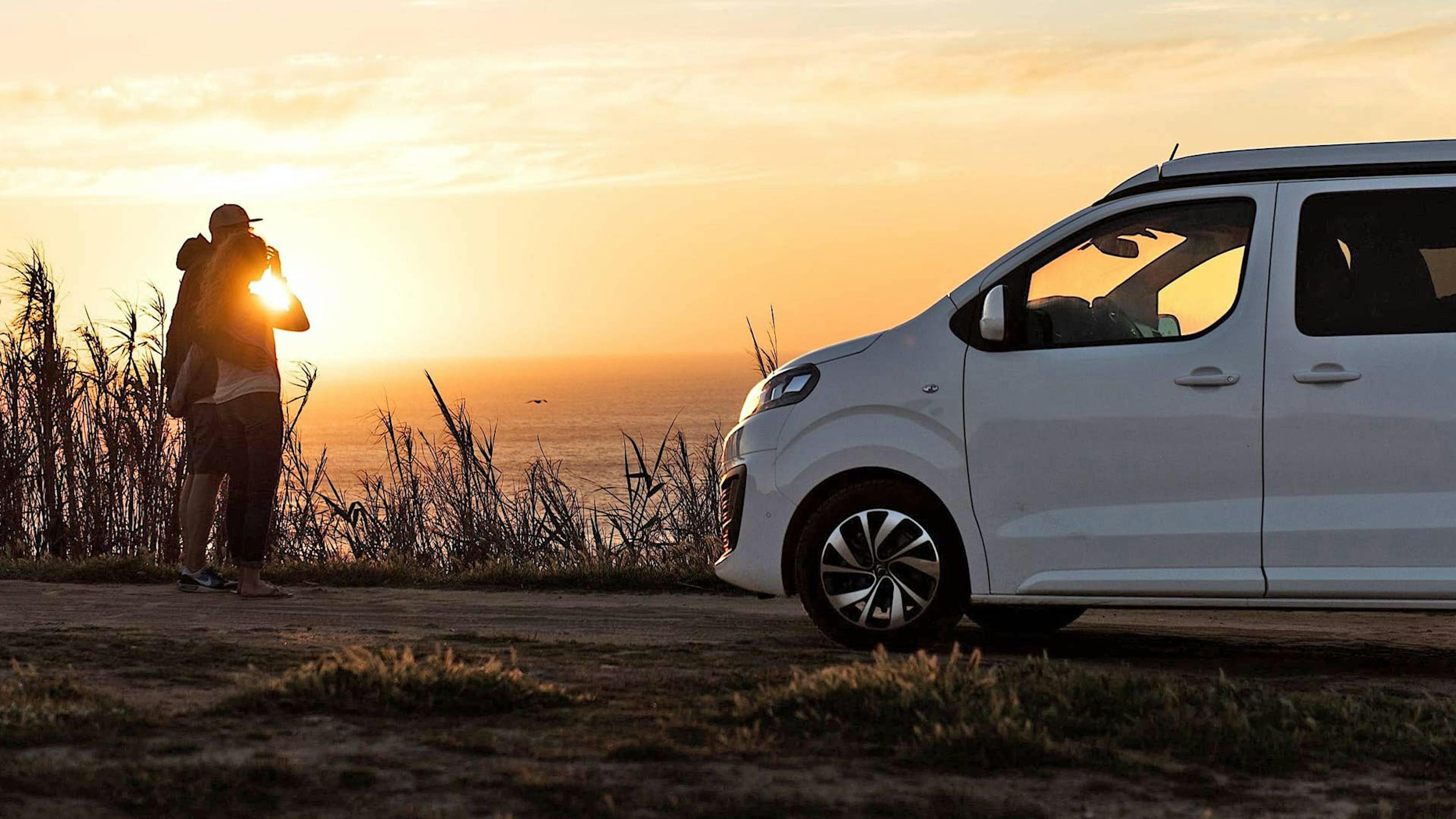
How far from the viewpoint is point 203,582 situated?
29.8 ft

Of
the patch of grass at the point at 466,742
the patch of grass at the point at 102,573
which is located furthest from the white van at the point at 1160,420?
the patch of grass at the point at 102,573

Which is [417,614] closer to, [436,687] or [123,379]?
[436,687]

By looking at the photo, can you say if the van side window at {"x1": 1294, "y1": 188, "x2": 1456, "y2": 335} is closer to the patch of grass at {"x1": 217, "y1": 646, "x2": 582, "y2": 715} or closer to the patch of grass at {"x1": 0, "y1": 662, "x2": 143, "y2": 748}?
the patch of grass at {"x1": 217, "y1": 646, "x2": 582, "y2": 715}

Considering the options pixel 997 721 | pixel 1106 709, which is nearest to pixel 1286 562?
pixel 1106 709

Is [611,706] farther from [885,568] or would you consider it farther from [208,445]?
[208,445]

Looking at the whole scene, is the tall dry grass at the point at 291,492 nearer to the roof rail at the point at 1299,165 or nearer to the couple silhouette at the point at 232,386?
the couple silhouette at the point at 232,386

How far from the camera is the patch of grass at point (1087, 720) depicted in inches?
172

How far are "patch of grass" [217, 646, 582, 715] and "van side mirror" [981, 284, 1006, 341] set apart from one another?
2326mm

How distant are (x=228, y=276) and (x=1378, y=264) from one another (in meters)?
5.74

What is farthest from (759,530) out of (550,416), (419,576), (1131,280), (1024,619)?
(550,416)

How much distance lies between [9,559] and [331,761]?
733 centimetres

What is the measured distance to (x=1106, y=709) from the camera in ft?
15.8

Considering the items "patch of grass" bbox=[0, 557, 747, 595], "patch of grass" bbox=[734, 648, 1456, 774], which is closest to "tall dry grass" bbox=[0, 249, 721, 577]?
"patch of grass" bbox=[0, 557, 747, 595]

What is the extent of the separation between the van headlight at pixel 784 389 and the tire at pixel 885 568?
0.48m
